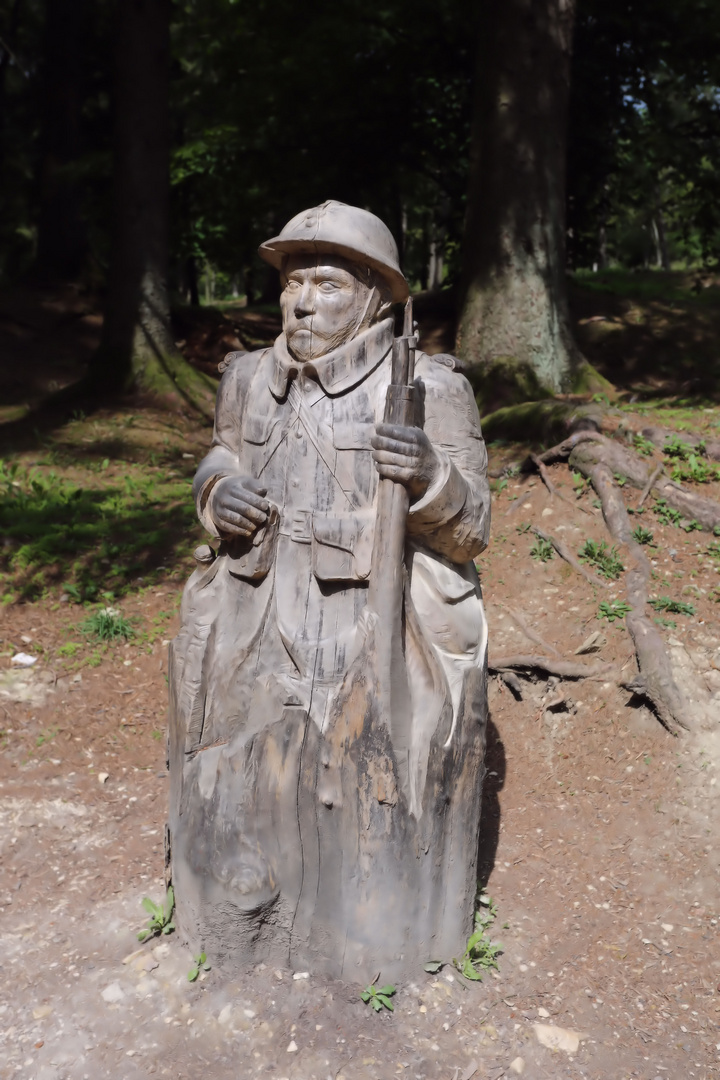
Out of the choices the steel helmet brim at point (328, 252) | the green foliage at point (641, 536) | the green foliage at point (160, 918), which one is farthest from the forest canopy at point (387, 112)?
the green foliage at point (160, 918)

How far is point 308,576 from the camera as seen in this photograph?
130 inches

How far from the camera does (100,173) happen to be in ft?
40.1

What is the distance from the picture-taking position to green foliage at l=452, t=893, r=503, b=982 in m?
3.54

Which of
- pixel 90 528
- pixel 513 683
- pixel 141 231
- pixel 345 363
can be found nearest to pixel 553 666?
pixel 513 683

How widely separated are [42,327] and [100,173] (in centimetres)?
239

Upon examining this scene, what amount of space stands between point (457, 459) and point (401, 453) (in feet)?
1.36

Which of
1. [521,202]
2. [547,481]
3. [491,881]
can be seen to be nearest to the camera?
[491,881]

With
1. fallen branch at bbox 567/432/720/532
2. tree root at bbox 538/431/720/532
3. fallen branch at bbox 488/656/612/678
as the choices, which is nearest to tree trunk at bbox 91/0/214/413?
tree root at bbox 538/431/720/532

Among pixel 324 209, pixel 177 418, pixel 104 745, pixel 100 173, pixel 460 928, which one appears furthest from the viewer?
pixel 100 173

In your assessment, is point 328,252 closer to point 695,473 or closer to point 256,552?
point 256,552

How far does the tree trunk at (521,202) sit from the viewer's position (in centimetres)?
849

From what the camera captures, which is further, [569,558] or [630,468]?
[630,468]

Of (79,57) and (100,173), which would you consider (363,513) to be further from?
(79,57)

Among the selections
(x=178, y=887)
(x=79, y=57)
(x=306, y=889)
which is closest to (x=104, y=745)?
(x=178, y=887)
